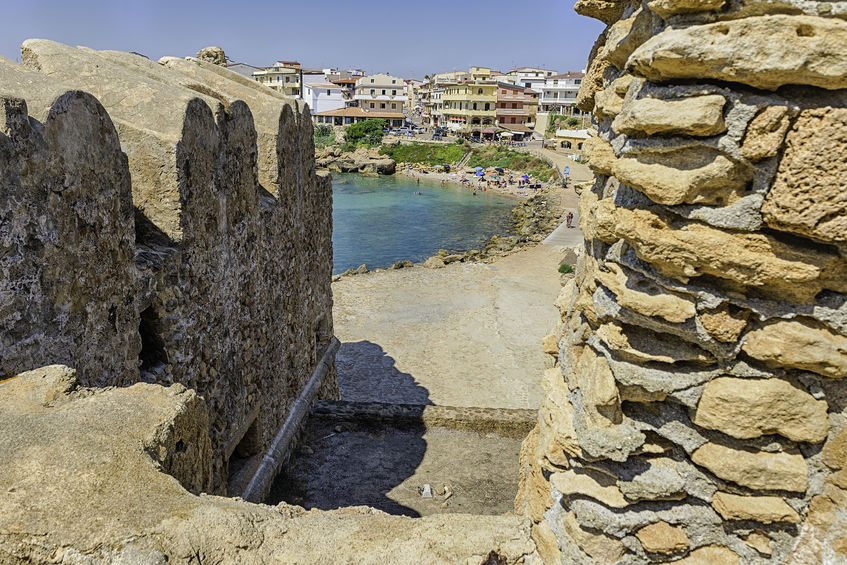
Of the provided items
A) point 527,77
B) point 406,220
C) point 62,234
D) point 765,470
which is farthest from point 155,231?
point 527,77

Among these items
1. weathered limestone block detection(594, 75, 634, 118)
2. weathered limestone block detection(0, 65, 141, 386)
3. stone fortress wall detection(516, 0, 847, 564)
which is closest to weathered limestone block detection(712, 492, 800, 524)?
stone fortress wall detection(516, 0, 847, 564)

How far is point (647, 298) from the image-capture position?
2.67 metres

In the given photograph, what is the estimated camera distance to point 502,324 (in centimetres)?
1923

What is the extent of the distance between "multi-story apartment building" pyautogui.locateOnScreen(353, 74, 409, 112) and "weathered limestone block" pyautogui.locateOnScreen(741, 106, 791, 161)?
84591 mm

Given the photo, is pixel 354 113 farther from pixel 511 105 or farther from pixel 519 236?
pixel 519 236

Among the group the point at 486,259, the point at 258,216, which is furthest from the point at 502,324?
the point at 258,216

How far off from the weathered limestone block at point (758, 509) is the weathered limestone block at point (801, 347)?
0.61 metres

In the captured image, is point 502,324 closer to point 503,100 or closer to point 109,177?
point 109,177

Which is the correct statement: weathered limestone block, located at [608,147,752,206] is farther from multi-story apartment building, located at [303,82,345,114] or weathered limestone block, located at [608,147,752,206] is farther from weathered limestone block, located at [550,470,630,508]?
multi-story apartment building, located at [303,82,345,114]

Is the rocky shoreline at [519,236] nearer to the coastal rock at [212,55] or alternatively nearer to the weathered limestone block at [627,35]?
the coastal rock at [212,55]

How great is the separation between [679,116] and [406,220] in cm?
4349

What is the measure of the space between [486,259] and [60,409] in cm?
2573

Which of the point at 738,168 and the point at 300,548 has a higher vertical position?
the point at 738,168

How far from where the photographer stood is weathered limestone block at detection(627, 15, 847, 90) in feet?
7.29
